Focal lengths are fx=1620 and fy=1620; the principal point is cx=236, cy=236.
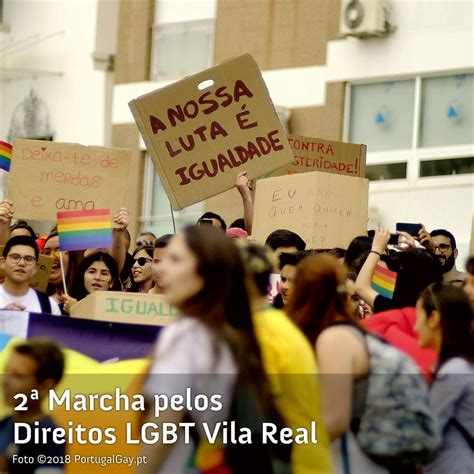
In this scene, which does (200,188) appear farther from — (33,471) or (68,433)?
Result: (33,471)

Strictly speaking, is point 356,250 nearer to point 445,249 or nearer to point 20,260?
point 445,249

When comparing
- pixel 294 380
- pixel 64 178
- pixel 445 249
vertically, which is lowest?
pixel 294 380

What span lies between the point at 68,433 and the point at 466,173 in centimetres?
1244

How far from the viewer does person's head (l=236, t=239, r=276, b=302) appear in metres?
5.48

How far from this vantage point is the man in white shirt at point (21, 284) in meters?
8.84

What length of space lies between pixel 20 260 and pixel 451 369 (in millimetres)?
3232

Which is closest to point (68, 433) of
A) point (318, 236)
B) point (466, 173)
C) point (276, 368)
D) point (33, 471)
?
point (33, 471)

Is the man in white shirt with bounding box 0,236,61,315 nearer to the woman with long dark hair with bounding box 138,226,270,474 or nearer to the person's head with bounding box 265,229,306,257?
the person's head with bounding box 265,229,306,257

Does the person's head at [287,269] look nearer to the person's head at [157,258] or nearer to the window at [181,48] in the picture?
the person's head at [157,258]

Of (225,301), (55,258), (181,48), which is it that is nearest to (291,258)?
(55,258)

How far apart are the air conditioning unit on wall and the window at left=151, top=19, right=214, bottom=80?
275 centimetres

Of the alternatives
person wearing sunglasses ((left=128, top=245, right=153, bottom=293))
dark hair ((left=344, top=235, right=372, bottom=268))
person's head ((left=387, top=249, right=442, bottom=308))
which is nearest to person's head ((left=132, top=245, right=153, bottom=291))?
person wearing sunglasses ((left=128, top=245, right=153, bottom=293))

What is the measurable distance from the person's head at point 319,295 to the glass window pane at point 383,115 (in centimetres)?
1360

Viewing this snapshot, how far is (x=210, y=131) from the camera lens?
1123 cm
